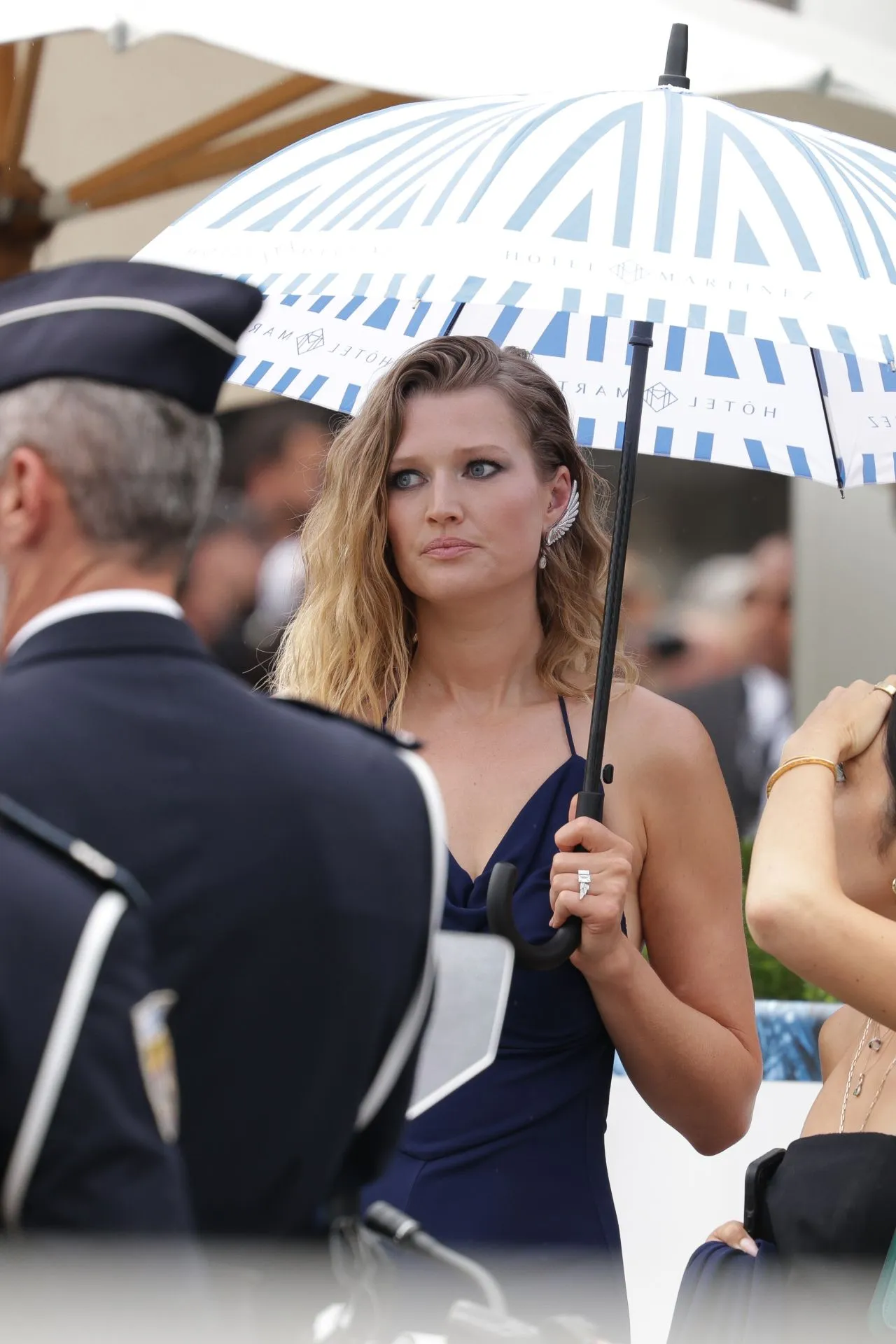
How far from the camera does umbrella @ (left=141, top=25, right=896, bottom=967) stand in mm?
1968

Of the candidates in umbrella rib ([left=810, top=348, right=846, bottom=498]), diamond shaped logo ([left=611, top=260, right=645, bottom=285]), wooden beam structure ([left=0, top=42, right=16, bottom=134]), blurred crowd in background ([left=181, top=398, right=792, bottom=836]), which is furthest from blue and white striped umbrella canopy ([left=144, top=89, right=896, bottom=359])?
wooden beam structure ([left=0, top=42, right=16, bottom=134])

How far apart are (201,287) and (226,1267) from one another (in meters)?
0.74

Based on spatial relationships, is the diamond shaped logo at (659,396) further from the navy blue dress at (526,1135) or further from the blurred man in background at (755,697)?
the blurred man in background at (755,697)

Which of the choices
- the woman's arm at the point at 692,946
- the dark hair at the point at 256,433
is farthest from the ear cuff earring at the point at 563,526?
the dark hair at the point at 256,433

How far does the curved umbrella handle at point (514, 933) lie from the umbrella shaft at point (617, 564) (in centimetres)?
20

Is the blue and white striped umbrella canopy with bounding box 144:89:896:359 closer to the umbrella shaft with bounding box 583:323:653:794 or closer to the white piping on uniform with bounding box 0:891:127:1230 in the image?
the umbrella shaft with bounding box 583:323:653:794

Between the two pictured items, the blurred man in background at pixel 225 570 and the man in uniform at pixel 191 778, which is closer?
the man in uniform at pixel 191 778

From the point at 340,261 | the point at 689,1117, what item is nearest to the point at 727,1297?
the point at 689,1117

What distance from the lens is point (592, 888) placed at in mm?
2086

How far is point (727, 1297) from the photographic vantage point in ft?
7.18

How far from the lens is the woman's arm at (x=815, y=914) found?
1.95m

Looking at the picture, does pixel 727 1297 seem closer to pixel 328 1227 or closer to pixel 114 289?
pixel 328 1227

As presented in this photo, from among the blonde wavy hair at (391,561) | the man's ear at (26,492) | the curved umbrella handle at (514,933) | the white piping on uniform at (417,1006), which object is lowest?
the white piping on uniform at (417,1006)

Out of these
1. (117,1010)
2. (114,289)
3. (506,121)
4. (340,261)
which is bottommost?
(117,1010)
